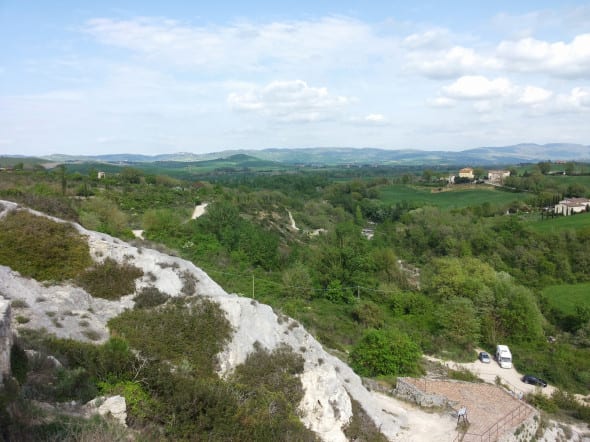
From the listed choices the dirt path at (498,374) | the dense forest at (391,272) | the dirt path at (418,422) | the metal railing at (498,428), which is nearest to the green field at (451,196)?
the dense forest at (391,272)

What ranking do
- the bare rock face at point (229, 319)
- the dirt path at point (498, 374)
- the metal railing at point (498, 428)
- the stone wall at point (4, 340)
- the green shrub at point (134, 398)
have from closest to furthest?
1. the stone wall at point (4, 340)
2. the green shrub at point (134, 398)
3. the bare rock face at point (229, 319)
4. the metal railing at point (498, 428)
5. the dirt path at point (498, 374)

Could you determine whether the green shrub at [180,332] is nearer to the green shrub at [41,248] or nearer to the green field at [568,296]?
the green shrub at [41,248]

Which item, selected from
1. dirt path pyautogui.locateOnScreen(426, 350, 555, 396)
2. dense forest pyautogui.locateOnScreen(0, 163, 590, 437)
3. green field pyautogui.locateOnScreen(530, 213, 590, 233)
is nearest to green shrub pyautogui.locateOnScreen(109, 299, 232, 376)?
dense forest pyautogui.locateOnScreen(0, 163, 590, 437)

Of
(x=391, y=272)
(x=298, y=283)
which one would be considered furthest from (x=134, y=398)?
(x=391, y=272)

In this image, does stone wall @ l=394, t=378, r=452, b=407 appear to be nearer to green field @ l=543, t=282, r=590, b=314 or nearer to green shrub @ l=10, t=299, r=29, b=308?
green shrub @ l=10, t=299, r=29, b=308

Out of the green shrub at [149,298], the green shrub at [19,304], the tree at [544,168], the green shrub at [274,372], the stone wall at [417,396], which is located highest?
the tree at [544,168]

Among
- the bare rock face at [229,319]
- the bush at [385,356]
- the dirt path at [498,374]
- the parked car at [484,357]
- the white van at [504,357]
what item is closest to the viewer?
the bare rock face at [229,319]

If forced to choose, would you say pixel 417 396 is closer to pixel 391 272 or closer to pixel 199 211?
pixel 391 272
